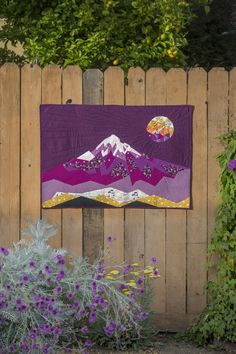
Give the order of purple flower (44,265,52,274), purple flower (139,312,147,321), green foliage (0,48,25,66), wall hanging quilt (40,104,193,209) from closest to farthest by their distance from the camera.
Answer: purple flower (44,265,52,274) < purple flower (139,312,147,321) < wall hanging quilt (40,104,193,209) < green foliage (0,48,25,66)

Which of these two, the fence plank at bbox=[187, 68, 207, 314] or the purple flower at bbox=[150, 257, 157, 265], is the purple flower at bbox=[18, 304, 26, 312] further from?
the fence plank at bbox=[187, 68, 207, 314]

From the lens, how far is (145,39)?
709 centimetres

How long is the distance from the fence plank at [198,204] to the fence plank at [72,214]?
84 cm

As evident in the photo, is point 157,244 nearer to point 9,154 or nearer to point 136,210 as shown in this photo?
point 136,210

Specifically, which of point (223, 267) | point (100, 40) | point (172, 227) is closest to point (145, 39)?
point (100, 40)

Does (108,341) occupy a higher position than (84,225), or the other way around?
(84,225)

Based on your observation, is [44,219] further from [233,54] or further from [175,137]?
[233,54]

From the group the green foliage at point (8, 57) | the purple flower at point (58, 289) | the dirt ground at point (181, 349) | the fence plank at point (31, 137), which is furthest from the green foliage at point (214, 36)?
the purple flower at point (58, 289)

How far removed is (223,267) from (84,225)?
1.12m

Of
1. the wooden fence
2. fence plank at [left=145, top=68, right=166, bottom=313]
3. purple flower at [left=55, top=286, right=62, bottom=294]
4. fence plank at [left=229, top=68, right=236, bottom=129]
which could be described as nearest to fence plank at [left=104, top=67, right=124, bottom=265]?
the wooden fence

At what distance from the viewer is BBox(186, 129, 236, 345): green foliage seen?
573 cm

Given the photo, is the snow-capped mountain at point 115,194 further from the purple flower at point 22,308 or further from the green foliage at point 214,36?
the green foliage at point 214,36

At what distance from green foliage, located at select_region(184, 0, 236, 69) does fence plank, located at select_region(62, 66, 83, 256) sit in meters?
5.59

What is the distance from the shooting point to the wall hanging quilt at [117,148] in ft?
19.8
